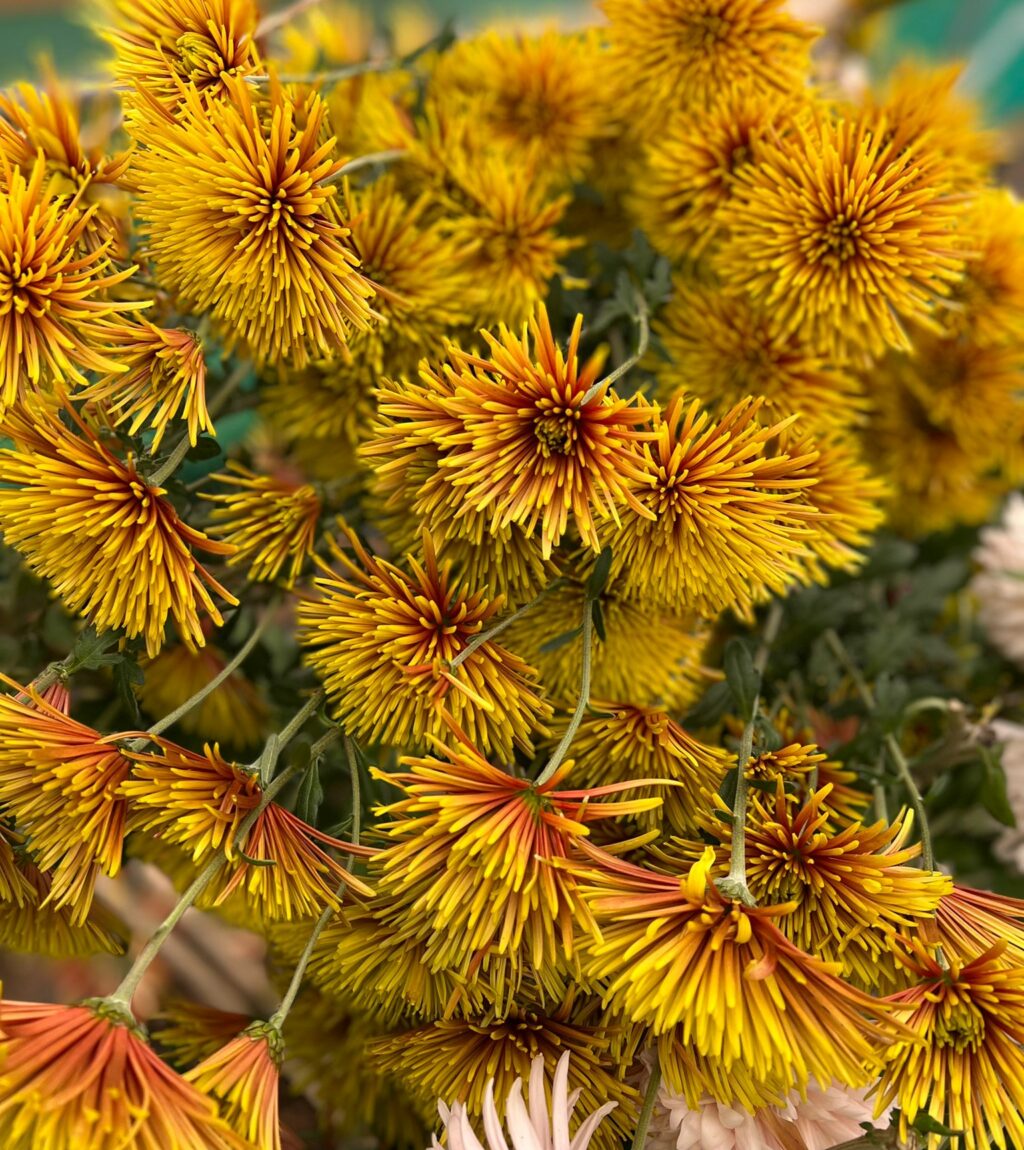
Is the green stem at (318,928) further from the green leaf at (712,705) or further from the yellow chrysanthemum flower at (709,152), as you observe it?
the yellow chrysanthemum flower at (709,152)

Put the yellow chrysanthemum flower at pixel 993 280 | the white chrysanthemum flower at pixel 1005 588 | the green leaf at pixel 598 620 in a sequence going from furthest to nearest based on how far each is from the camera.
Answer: the white chrysanthemum flower at pixel 1005 588, the yellow chrysanthemum flower at pixel 993 280, the green leaf at pixel 598 620

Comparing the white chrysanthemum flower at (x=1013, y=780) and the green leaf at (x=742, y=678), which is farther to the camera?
the white chrysanthemum flower at (x=1013, y=780)

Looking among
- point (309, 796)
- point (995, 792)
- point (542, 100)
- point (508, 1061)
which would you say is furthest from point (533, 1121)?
point (542, 100)

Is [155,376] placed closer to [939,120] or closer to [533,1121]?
[533,1121]

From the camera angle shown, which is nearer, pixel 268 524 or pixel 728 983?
pixel 728 983

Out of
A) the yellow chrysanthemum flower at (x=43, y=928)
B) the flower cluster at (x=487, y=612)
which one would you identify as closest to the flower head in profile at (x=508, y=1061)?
the flower cluster at (x=487, y=612)

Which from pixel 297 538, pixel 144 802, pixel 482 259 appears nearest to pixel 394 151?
pixel 482 259
